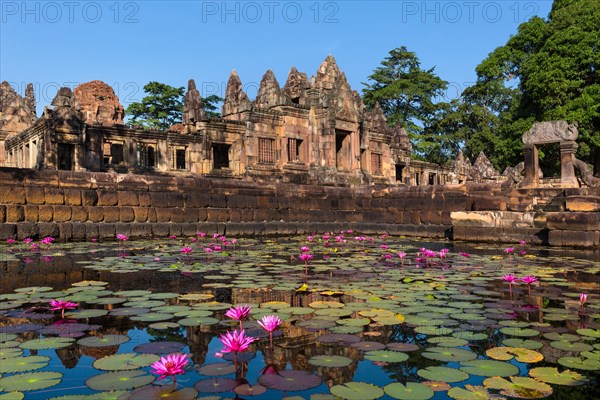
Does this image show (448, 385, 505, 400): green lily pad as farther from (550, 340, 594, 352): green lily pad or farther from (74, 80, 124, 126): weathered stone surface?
(74, 80, 124, 126): weathered stone surface

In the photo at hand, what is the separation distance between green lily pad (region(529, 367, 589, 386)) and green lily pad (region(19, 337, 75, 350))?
7.00ft

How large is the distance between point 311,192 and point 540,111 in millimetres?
17131

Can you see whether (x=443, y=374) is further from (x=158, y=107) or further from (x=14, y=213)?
(x=158, y=107)

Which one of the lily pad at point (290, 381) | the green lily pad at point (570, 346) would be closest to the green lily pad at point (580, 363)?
the green lily pad at point (570, 346)

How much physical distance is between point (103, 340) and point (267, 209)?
9.54m

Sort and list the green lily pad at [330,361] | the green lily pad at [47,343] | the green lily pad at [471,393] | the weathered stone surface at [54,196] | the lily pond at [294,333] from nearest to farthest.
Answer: the green lily pad at [471,393] < the lily pond at [294,333] < the green lily pad at [330,361] < the green lily pad at [47,343] < the weathered stone surface at [54,196]

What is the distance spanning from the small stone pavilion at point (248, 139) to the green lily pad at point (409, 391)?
18.4m

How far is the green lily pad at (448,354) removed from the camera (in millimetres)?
2303

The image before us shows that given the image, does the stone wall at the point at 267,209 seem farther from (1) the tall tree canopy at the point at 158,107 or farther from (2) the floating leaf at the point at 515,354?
(1) the tall tree canopy at the point at 158,107

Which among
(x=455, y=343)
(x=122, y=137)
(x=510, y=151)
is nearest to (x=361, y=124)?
(x=510, y=151)

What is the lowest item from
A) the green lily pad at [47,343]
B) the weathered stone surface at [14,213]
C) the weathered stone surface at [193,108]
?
the green lily pad at [47,343]

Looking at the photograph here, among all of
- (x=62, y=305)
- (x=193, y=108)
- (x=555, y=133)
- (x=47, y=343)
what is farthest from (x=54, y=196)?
(x=193, y=108)

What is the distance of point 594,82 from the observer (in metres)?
24.0

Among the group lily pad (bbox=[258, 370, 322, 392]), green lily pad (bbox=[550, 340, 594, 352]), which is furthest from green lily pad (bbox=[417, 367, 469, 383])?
green lily pad (bbox=[550, 340, 594, 352])
